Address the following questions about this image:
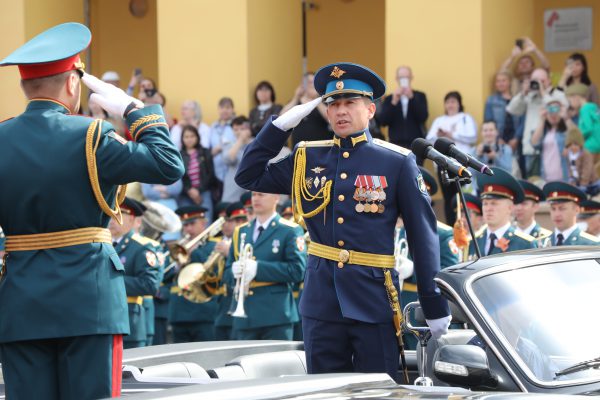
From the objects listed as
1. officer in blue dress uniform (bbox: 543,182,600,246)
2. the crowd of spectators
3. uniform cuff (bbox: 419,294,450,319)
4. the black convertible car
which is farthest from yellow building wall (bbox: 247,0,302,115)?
the black convertible car

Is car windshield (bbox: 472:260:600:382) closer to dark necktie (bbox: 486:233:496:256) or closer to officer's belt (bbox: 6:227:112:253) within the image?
officer's belt (bbox: 6:227:112:253)

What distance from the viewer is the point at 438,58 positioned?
15.1 meters

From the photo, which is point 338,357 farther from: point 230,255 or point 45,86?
point 230,255

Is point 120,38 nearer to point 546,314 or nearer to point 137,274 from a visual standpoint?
point 137,274

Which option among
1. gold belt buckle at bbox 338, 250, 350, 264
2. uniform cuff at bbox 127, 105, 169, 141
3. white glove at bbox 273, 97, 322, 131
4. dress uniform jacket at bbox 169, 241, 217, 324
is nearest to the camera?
uniform cuff at bbox 127, 105, 169, 141

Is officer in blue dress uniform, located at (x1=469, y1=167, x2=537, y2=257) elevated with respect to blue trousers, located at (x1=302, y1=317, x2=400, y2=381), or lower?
elevated

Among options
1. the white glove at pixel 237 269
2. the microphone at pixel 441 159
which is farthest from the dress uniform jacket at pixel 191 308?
the microphone at pixel 441 159

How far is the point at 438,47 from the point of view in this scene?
49.7 ft

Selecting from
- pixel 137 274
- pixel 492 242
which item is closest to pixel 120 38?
pixel 137 274

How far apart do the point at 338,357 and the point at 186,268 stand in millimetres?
6523

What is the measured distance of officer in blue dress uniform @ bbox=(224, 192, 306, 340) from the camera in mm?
11117

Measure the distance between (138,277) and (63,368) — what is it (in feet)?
A: 19.4

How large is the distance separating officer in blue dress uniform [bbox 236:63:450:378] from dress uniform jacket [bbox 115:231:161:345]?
4403 mm

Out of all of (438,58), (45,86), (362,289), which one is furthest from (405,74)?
(45,86)
